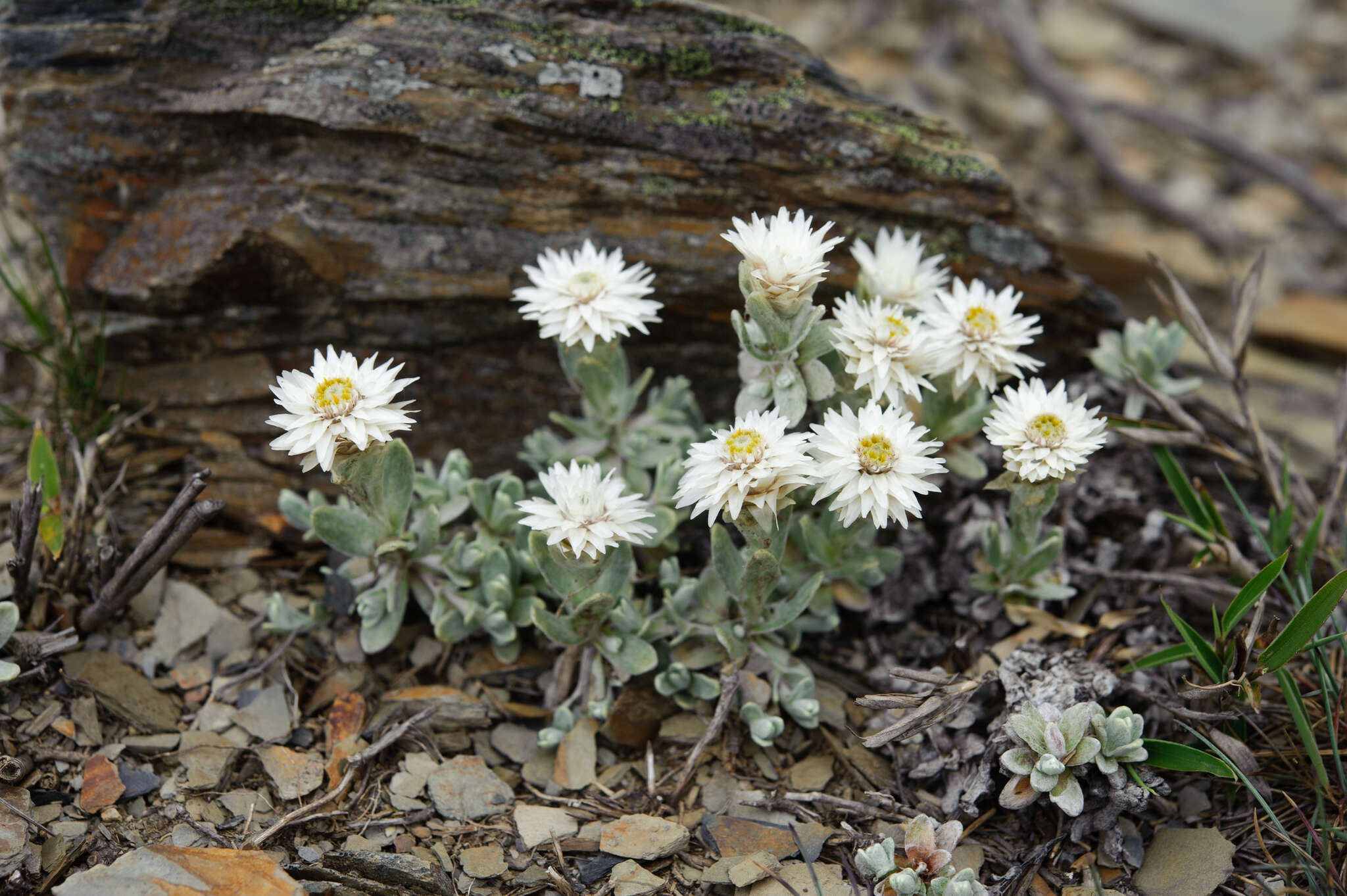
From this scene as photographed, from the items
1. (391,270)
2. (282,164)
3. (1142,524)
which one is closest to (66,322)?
(282,164)

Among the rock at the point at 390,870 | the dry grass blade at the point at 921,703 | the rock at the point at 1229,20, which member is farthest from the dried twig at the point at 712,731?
the rock at the point at 1229,20

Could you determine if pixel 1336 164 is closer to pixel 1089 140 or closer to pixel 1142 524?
pixel 1089 140

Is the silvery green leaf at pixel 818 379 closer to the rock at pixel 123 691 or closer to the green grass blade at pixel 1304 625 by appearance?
the green grass blade at pixel 1304 625

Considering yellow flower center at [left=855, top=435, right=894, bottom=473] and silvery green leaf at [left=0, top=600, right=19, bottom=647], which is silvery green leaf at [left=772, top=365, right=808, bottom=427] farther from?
silvery green leaf at [left=0, top=600, right=19, bottom=647]

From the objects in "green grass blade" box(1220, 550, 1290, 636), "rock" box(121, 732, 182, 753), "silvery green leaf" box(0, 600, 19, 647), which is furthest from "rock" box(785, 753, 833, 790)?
"silvery green leaf" box(0, 600, 19, 647)

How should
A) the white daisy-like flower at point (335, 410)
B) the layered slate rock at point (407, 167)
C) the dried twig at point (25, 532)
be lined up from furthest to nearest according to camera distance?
the layered slate rock at point (407, 167) → the dried twig at point (25, 532) → the white daisy-like flower at point (335, 410)

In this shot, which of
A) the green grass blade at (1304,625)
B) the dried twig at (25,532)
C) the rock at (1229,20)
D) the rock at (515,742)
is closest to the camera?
the green grass blade at (1304,625)
